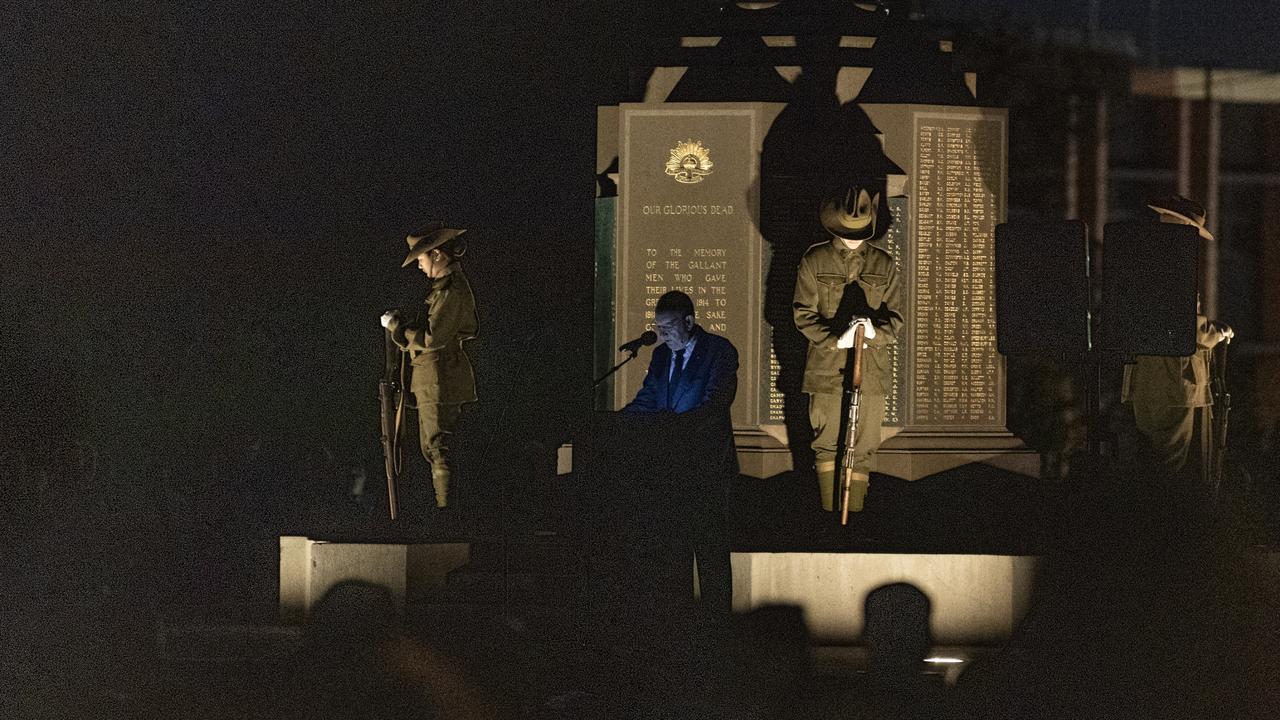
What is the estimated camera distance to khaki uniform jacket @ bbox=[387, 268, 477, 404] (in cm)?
1002

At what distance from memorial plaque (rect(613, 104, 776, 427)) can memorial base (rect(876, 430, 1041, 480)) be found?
94 cm

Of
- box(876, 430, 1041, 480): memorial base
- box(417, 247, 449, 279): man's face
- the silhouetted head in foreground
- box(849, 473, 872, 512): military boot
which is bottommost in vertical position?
the silhouetted head in foreground

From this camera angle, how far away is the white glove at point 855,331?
367 inches

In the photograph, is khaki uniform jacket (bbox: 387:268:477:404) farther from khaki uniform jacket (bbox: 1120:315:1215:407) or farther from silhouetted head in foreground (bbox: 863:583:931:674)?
khaki uniform jacket (bbox: 1120:315:1215:407)

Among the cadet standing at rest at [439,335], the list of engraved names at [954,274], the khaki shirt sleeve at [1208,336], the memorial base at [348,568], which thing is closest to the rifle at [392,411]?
the cadet standing at rest at [439,335]

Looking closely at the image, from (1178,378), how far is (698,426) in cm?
486

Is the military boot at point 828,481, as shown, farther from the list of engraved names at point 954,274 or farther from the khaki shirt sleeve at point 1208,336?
the khaki shirt sleeve at point 1208,336

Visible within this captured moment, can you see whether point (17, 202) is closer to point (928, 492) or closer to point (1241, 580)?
point (928, 492)

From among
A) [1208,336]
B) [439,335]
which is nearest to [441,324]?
[439,335]

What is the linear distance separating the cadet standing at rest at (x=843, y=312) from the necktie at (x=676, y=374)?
6.99 feet

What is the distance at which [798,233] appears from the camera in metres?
10.5

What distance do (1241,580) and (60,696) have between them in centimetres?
551

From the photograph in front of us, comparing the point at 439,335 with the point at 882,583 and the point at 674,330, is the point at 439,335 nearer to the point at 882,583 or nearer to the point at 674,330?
the point at 674,330

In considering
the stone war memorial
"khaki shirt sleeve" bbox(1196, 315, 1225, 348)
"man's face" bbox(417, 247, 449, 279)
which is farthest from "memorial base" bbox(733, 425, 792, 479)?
"khaki shirt sleeve" bbox(1196, 315, 1225, 348)
